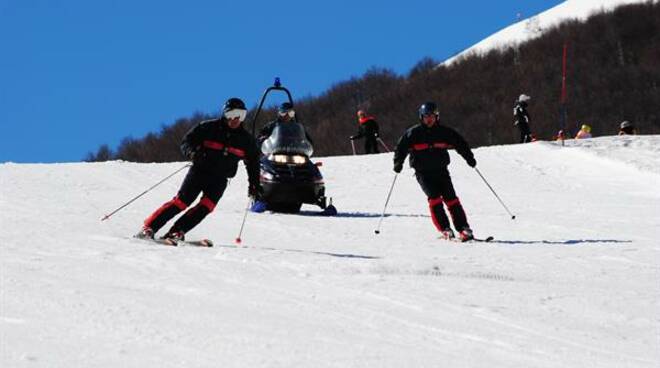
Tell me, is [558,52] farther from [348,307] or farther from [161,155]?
[348,307]

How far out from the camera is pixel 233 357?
4312 millimetres

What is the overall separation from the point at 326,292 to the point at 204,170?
3.52m

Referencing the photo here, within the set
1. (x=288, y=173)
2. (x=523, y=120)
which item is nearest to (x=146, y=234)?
(x=288, y=173)

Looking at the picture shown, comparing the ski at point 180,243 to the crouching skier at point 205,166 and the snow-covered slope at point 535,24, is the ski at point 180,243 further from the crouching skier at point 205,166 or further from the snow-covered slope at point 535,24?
the snow-covered slope at point 535,24

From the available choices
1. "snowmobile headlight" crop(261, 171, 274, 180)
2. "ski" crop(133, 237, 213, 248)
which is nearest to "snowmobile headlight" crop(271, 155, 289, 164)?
"snowmobile headlight" crop(261, 171, 274, 180)

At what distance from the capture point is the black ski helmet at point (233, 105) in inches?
375

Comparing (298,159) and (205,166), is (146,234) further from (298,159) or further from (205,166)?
(298,159)

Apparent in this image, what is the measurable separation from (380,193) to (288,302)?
11367 millimetres

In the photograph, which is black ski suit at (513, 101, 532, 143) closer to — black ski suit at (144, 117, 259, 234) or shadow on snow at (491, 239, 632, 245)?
shadow on snow at (491, 239, 632, 245)

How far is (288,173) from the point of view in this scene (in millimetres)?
13469

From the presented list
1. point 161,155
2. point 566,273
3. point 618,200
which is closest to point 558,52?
point 161,155

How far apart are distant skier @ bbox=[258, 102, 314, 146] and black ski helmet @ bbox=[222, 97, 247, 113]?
13.5 ft

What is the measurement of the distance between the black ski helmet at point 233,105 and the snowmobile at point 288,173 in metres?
3.67

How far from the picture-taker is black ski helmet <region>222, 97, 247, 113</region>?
952cm
